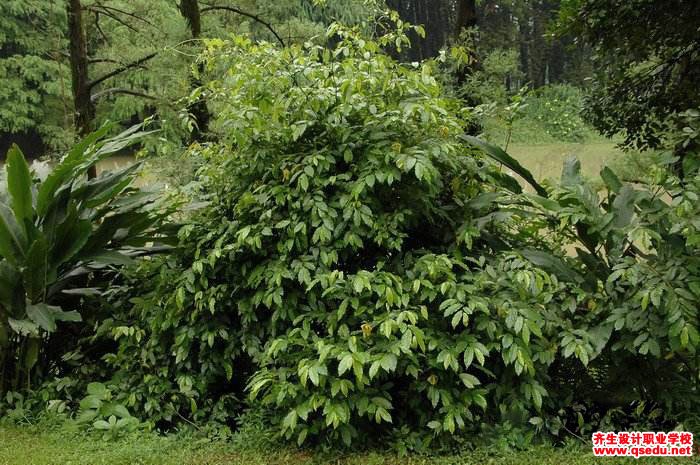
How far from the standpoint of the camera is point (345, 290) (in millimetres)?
3057

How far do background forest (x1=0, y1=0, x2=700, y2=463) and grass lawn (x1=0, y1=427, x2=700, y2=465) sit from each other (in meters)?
0.02

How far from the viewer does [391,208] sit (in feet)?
11.0

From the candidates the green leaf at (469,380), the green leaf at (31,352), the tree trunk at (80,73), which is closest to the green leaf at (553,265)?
the green leaf at (469,380)

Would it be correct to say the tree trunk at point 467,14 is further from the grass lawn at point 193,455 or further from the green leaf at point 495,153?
the grass lawn at point 193,455

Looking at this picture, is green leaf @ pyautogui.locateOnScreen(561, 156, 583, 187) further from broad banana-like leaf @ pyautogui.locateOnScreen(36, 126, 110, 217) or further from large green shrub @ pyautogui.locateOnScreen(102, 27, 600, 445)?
broad banana-like leaf @ pyautogui.locateOnScreen(36, 126, 110, 217)

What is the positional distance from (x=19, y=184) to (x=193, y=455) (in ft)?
5.72

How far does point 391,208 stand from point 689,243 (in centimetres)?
141

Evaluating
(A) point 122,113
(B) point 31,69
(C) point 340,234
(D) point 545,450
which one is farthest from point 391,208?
(B) point 31,69

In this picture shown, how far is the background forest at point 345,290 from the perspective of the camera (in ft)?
9.54

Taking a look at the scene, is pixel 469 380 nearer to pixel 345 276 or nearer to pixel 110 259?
pixel 345 276

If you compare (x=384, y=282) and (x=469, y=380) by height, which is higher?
(x=384, y=282)

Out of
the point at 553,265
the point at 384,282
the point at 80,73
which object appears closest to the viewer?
the point at 384,282

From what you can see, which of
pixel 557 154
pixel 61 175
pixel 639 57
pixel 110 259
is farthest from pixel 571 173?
pixel 557 154

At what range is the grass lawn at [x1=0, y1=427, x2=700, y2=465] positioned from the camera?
286 centimetres
